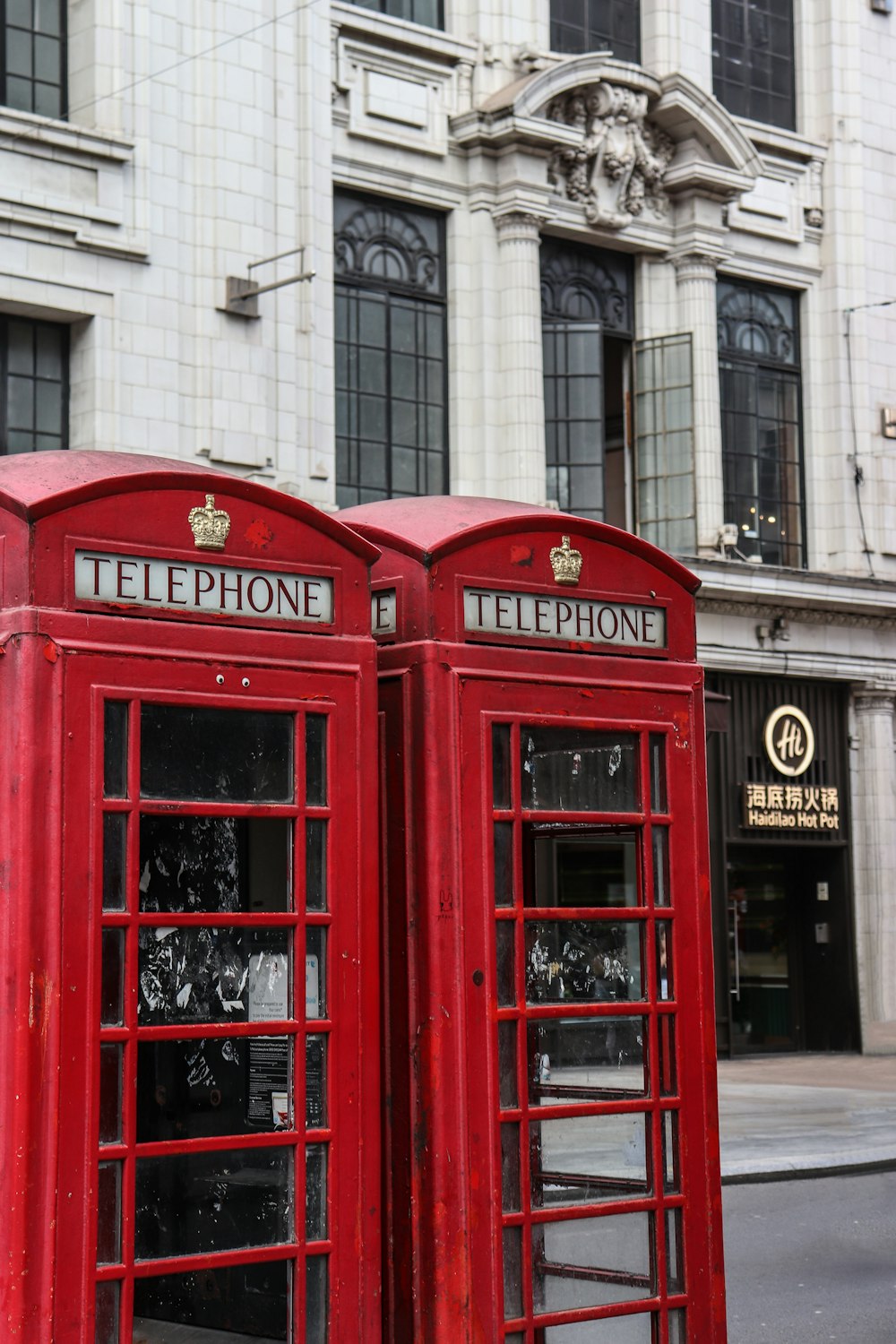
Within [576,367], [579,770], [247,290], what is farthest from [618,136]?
[579,770]

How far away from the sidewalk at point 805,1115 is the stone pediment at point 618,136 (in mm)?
9970

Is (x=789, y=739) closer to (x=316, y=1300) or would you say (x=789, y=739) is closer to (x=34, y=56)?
(x=34, y=56)

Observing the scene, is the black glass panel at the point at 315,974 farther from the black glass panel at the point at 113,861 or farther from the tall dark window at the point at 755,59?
the tall dark window at the point at 755,59

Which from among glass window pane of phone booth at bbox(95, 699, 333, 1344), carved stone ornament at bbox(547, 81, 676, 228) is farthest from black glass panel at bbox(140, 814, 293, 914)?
carved stone ornament at bbox(547, 81, 676, 228)

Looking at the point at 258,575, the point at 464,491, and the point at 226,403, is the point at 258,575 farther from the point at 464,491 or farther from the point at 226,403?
the point at 464,491

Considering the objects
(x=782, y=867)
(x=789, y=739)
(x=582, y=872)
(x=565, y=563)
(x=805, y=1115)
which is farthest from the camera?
(x=782, y=867)

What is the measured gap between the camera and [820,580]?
78.0 ft

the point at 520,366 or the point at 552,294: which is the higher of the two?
the point at 552,294

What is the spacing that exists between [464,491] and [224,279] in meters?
3.77

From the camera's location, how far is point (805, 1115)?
56.1 ft

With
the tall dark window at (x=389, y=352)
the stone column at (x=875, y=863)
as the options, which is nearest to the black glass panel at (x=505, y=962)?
the tall dark window at (x=389, y=352)

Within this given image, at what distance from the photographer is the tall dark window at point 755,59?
2461 cm

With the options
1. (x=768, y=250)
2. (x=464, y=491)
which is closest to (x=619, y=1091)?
(x=464, y=491)

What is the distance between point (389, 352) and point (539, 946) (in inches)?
628
